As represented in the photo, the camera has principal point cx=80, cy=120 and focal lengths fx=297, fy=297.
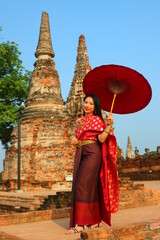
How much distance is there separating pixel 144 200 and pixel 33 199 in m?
4.48

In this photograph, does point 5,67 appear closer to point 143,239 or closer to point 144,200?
point 144,200

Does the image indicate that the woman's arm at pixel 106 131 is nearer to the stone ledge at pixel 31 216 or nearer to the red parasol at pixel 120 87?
the red parasol at pixel 120 87

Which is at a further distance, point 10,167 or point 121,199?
point 10,167

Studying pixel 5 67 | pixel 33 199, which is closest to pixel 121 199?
pixel 33 199

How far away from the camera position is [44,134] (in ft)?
51.6

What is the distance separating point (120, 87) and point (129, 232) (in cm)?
227

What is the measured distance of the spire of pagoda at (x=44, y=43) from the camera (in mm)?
18152

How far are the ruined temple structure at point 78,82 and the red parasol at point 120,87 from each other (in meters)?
20.7

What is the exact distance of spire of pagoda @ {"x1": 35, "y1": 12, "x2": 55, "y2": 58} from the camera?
18152 millimetres

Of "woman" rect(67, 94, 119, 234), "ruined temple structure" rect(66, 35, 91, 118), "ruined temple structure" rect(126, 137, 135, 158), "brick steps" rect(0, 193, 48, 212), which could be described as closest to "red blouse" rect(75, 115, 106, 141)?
"woman" rect(67, 94, 119, 234)

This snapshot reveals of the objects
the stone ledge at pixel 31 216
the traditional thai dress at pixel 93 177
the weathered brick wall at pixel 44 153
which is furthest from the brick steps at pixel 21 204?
the traditional thai dress at pixel 93 177

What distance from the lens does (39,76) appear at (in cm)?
1752

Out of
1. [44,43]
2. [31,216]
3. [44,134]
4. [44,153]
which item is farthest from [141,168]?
[31,216]

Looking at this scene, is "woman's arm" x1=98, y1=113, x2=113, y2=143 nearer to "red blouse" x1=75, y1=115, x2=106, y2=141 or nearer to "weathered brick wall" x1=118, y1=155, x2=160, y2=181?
"red blouse" x1=75, y1=115, x2=106, y2=141
